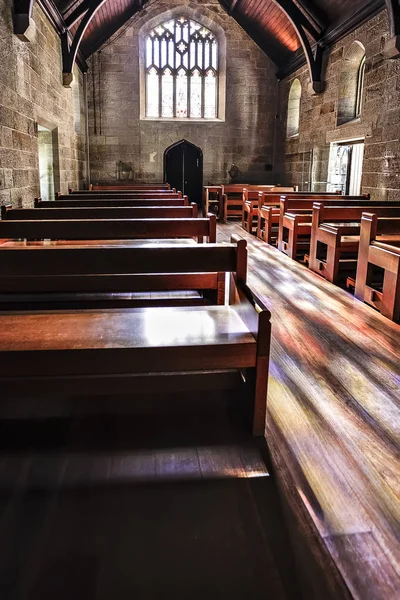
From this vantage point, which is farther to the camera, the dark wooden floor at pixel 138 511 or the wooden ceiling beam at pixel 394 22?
the wooden ceiling beam at pixel 394 22

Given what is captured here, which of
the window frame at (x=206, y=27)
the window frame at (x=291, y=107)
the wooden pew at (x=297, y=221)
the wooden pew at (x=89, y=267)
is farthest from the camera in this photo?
the window frame at (x=206, y=27)

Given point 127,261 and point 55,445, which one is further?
point 127,261

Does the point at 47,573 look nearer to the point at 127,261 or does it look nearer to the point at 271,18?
the point at 127,261

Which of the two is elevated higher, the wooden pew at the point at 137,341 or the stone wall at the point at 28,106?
the stone wall at the point at 28,106

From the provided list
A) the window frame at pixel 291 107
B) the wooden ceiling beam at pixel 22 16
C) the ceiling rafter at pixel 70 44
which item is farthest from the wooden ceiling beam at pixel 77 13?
the window frame at pixel 291 107

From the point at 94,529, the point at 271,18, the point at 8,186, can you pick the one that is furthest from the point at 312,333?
the point at 271,18

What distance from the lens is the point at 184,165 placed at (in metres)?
11.7

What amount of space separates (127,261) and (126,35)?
10365 mm

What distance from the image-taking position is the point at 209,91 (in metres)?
11.4

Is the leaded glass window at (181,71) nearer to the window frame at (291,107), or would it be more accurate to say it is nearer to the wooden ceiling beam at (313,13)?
the window frame at (291,107)

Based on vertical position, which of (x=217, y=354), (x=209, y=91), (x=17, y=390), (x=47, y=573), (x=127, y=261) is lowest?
(x=47, y=573)

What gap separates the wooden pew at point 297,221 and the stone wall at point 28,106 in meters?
3.07

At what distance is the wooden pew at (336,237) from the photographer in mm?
4336

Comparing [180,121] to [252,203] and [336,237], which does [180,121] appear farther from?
[336,237]
